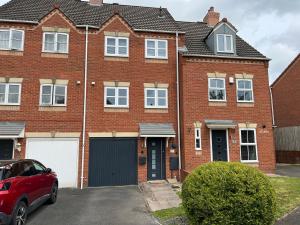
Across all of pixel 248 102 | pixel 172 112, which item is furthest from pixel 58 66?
pixel 248 102

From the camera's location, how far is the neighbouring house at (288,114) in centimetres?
2380

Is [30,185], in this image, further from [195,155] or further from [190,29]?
[190,29]

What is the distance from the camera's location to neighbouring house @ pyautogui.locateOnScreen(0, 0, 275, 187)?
15148 millimetres

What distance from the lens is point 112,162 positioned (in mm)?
15445

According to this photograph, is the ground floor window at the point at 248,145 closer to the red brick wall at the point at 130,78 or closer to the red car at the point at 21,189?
the red brick wall at the point at 130,78

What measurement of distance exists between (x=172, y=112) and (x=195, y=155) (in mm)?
2936

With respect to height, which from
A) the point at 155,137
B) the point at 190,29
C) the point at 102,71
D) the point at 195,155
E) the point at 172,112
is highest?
the point at 190,29

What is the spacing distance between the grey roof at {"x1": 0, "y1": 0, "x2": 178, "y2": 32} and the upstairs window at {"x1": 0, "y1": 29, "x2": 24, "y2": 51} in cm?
82

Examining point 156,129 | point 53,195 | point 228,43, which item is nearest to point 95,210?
point 53,195

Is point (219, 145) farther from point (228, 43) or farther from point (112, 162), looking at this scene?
point (228, 43)

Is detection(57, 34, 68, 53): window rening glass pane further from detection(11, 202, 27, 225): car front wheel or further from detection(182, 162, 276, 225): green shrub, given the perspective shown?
detection(182, 162, 276, 225): green shrub

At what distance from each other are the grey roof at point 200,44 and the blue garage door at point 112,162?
6859 mm

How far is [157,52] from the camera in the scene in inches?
669

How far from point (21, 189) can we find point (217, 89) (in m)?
12.4
